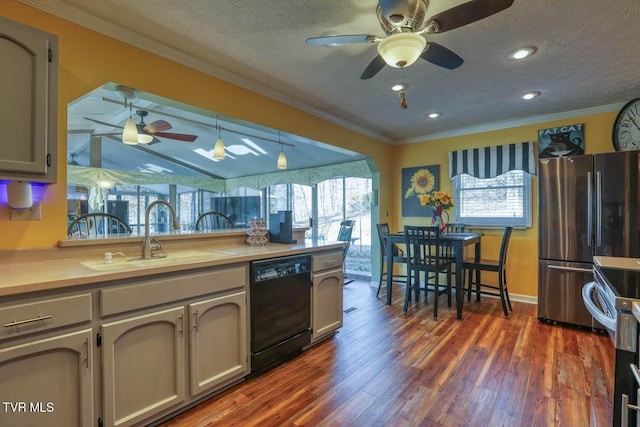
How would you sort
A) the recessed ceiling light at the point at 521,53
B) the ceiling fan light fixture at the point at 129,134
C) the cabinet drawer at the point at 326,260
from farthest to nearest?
the ceiling fan light fixture at the point at 129,134 → the cabinet drawer at the point at 326,260 → the recessed ceiling light at the point at 521,53

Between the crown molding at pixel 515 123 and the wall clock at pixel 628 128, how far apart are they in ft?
0.58

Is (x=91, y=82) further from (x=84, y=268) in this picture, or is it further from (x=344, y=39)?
(x=344, y=39)

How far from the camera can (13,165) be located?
4.73 feet

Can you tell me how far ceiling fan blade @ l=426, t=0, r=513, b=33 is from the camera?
4.54ft

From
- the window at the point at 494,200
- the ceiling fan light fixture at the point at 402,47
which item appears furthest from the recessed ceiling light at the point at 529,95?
the ceiling fan light fixture at the point at 402,47

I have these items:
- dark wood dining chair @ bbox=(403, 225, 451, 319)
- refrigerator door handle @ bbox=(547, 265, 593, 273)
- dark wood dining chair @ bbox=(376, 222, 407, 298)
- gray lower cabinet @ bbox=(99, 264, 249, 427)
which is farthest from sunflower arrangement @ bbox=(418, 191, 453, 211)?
gray lower cabinet @ bbox=(99, 264, 249, 427)

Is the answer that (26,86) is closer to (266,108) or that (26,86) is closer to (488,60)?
(266,108)

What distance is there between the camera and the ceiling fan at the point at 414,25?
55.7 inches

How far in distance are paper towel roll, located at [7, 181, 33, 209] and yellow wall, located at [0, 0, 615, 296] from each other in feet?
0.27

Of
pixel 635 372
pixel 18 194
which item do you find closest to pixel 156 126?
pixel 18 194

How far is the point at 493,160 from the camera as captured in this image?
4.09m

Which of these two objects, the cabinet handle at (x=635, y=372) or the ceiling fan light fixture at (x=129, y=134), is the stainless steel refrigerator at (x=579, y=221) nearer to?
the cabinet handle at (x=635, y=372)

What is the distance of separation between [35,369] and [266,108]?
2489 millimetres

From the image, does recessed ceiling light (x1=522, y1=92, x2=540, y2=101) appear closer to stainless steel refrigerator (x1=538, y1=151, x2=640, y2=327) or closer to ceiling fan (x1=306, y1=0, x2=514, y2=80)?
stainless steel refrigerator (x1=538, y1=151, x2=640, y2=327)
